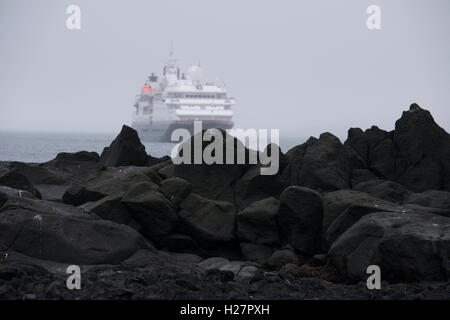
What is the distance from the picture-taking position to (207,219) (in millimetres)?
14234

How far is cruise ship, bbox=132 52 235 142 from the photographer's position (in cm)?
9425

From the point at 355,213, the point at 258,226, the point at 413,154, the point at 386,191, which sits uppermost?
the point at 413,154

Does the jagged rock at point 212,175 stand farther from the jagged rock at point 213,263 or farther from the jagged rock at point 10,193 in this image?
the jagged rock at point 10,193

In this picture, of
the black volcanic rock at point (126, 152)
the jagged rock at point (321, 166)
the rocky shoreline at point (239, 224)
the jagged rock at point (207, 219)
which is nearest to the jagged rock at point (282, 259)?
the rocky shoreline at point (239, 224)

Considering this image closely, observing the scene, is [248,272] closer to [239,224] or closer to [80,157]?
[239,224]

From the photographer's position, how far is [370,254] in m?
11.0

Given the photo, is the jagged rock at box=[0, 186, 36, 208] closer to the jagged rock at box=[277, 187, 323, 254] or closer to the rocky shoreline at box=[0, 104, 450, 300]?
the rocky shoreline at box=[0, 104, 450, 300]

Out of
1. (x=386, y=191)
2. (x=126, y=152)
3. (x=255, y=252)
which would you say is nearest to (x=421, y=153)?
(x=386, y=191)

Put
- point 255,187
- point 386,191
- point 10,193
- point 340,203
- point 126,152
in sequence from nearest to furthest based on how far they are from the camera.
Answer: point 340,203 → point 10,193 → point 386,191 → point 255,187 → point 126,152

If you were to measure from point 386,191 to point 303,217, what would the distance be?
7.99ft

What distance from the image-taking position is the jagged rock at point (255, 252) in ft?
44.6

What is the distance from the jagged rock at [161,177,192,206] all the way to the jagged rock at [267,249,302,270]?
229 cm
